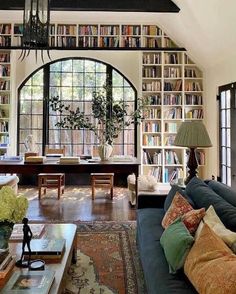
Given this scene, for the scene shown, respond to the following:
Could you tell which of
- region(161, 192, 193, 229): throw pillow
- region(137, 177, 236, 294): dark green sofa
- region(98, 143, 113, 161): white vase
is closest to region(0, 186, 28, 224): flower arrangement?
region(137, 177, 236, 294): dark green sofa

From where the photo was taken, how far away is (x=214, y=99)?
20.1ft

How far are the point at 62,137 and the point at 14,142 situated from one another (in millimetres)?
1003

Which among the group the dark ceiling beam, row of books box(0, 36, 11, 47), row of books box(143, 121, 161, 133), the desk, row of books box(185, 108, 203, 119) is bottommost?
the desk

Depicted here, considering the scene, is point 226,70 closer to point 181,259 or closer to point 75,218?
point 75,218

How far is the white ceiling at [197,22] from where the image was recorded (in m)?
4.46

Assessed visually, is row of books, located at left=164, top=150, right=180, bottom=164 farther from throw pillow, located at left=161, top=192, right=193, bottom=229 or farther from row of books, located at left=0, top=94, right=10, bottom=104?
throw pillow, located at left=161, top=192, right=193, bottom=229

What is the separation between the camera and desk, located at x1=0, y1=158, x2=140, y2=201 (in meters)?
4.45

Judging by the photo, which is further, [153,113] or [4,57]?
[153,113]

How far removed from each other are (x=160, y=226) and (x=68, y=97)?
4.91m

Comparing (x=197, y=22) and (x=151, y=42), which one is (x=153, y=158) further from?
(x=197, y=22)

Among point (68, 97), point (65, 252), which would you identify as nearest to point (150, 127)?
point (68, 97)

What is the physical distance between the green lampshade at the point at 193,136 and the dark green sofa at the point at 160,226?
0.47m

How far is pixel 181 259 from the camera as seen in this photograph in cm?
184

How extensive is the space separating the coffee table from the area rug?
8.8 inches
